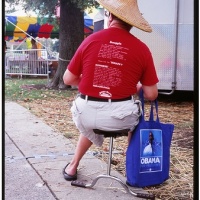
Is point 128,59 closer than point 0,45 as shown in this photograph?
No

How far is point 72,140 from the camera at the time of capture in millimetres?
4051

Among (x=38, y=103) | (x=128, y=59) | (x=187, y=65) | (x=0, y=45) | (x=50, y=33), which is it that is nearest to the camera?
(x=0, y=45)

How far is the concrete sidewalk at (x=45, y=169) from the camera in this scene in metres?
2.50

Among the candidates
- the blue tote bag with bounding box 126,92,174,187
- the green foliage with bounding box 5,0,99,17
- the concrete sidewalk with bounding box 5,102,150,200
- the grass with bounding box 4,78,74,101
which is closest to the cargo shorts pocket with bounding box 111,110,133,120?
the blue tote bag with bounding box 126,92,174,187

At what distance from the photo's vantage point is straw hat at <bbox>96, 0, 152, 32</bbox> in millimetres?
2355

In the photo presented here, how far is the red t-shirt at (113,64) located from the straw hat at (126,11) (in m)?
0.09

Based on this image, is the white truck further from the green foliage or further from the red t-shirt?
the red t-shirt

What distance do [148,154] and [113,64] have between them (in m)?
0.70

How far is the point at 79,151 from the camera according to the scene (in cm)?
277

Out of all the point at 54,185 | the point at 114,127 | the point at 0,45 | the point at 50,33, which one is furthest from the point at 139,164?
the point at 50,33

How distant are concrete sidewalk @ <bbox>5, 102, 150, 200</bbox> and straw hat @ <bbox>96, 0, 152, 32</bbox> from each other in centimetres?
116

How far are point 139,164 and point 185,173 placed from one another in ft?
2.08

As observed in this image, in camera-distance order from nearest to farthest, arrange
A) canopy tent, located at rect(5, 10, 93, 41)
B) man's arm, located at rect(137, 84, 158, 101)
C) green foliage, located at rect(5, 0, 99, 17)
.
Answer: man's arm, located at rect(137, 84, 158, 101) < green foliage, located at rect(5, 0, 99, 17) < canopy tent, located at rect(5, 10, 93, 41)

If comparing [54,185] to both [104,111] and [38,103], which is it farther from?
[38,103]
